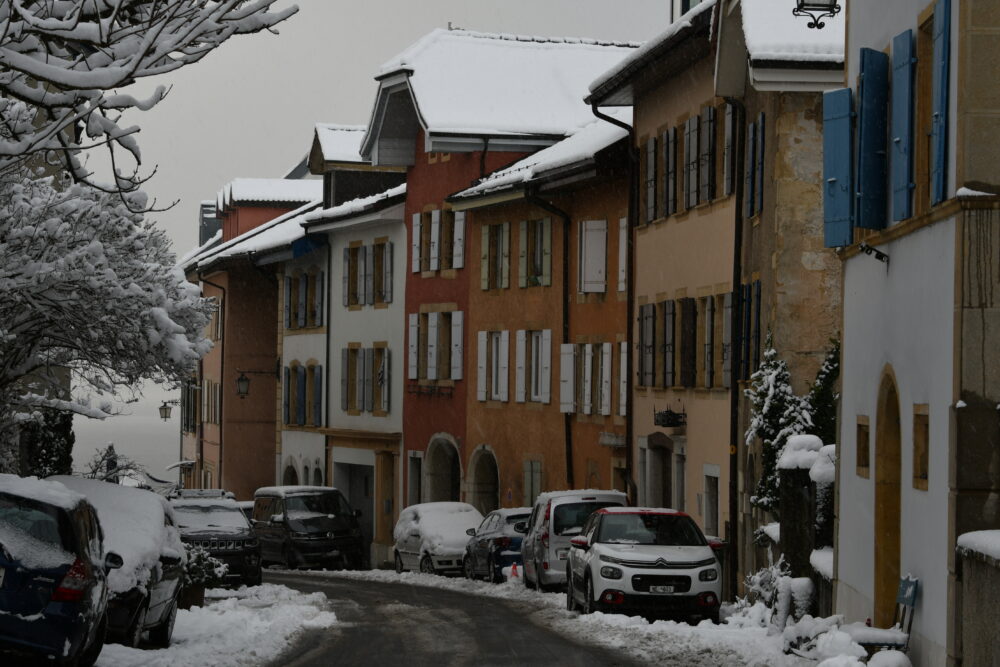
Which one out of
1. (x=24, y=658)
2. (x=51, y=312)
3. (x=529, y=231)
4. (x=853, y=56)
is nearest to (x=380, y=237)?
(x=529, y=231)

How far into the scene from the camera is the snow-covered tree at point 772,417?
81.4ft

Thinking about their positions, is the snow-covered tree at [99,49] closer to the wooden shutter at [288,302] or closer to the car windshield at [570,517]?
the car windshield at [570,517]

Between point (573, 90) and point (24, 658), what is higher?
point (573, 90)

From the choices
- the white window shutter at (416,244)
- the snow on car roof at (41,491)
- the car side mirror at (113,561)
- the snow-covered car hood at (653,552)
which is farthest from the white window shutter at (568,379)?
the snow on car roof at (41,491)

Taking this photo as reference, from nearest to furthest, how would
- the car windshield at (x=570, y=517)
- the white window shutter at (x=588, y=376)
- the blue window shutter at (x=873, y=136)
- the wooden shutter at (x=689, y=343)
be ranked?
the blue window shutter at (x=873, y=136) < the car windshield at (x=570, y=517) < the wooden shutter at (x=689, y=343) < the white window shutter at (x=588, y=376)

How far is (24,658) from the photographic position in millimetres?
14406

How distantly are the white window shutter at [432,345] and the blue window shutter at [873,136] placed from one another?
1256 inches

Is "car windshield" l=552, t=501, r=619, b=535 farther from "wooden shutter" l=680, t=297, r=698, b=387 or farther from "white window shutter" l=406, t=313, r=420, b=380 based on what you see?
"white window shutter" l=406, t=313, r=420, b=380

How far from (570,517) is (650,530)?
16.1 feet

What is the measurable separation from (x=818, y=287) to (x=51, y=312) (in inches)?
410

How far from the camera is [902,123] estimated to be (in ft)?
53.1

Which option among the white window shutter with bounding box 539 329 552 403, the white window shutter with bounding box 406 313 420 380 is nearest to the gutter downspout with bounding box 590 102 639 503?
the white window shutter with bounding box 539 329 552 403

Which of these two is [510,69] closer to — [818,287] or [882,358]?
[818,287]

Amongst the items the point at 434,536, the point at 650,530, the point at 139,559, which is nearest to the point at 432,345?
the point at 434,536
